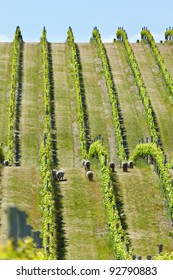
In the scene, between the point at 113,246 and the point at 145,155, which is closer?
the point at 113,246

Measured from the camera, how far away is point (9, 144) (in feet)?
276

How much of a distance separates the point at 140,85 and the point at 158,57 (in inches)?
614

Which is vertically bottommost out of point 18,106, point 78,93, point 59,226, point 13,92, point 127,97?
point 59,226

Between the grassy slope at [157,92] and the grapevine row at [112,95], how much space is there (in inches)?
224

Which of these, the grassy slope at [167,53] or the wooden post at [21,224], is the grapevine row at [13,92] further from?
the wooden post at [21,224]

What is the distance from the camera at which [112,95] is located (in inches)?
3885

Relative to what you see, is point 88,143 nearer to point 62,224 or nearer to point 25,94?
point 25,94

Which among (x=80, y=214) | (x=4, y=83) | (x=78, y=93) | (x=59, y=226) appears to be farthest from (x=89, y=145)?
(x=59, y=226)

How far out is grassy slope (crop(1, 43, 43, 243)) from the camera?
174ft

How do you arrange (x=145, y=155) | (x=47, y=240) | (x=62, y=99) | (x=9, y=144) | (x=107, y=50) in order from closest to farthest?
(x=47, y=240) → (x=145, y=155) → (x=9, y=144) → (x=62, y=99) → (x=107, y=50)

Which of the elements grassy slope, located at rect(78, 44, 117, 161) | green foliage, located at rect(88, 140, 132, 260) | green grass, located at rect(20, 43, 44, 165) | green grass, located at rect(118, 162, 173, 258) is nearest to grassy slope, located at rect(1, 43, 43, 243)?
green grass, located at rect(20, 43, 44, 165)

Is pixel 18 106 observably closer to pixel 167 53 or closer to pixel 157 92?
pixel 157 92
